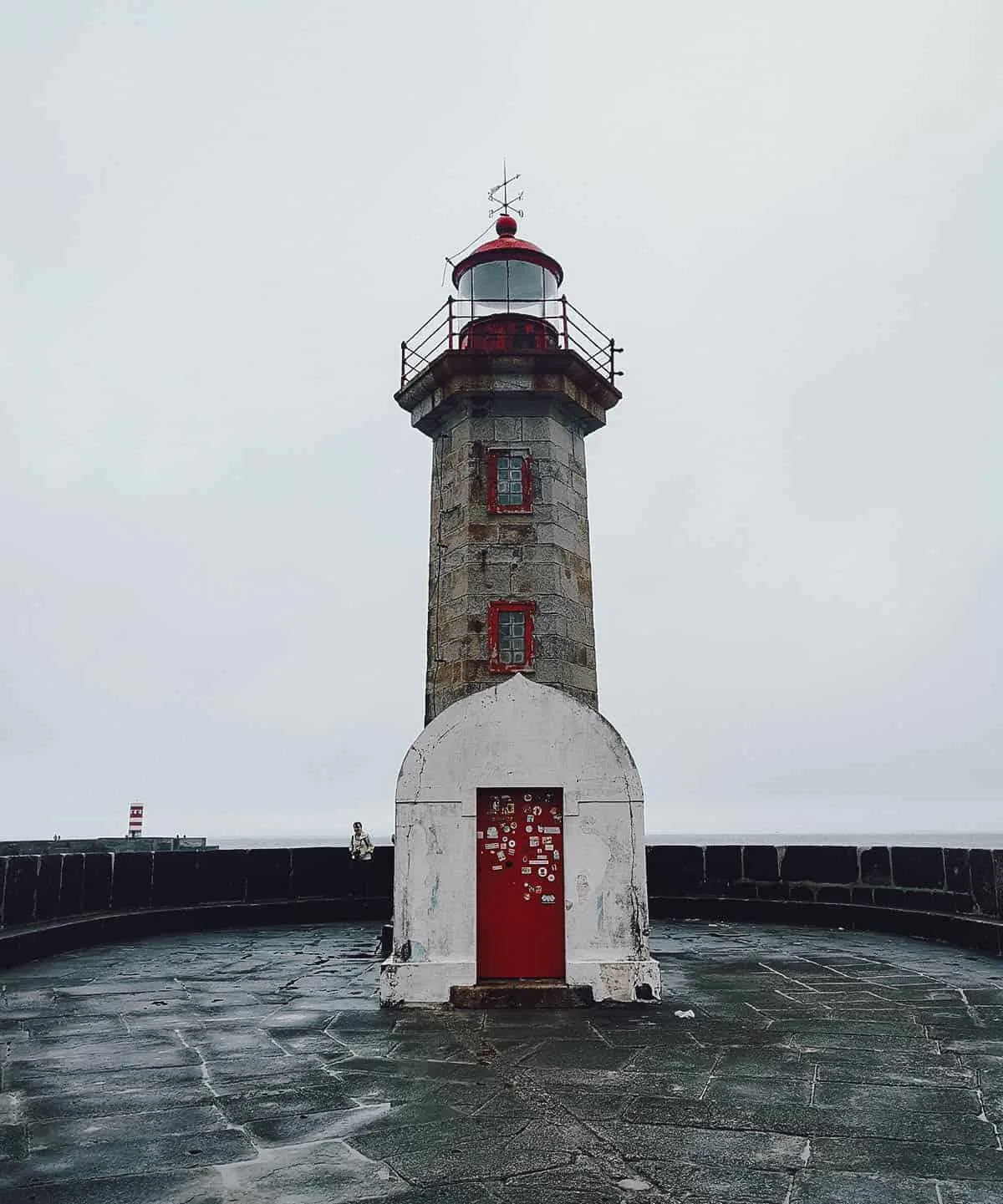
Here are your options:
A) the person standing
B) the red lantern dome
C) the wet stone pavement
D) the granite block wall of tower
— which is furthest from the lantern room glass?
the wet stone pavement

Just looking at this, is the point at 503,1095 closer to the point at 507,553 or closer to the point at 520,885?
the point at 520,885

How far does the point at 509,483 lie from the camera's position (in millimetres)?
15195

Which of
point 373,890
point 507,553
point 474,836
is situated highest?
point 507,553

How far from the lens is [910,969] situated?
34.6 feet

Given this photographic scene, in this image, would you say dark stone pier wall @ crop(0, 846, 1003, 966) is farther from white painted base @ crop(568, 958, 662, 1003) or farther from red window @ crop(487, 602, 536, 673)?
white painted base @ crop(568, 958, 662, 1003)

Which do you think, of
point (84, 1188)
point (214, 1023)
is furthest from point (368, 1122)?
point (214, 1023)

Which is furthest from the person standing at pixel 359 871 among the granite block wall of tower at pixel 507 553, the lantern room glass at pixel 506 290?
the lantern room glass at pixel 506 290

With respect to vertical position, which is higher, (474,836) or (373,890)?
(474,836)

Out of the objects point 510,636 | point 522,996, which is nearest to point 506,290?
point 510,636

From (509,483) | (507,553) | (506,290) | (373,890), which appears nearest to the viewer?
(507,553)

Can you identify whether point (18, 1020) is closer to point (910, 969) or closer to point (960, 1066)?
point (960, 1066)

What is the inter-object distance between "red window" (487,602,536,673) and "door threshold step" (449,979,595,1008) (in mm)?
6302

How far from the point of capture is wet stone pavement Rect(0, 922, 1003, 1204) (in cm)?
424

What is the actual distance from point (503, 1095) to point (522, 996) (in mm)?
2987
